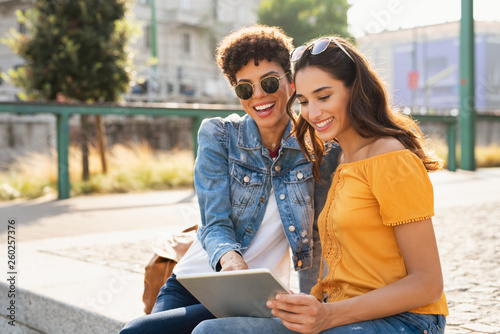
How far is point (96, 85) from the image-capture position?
10867 mm

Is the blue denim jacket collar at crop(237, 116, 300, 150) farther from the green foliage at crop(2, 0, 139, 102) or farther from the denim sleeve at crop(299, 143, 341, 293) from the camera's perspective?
the green foliage at crop(2, 0, 139, 102)

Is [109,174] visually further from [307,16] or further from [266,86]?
[307,16]

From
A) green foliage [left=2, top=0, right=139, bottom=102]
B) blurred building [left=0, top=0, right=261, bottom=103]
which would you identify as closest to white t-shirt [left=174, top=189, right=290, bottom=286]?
green foliage [left=2, top=0, right=139, bottom=102]

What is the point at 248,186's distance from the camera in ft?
7.79

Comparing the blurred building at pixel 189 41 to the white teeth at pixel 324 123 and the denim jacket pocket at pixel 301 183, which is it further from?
the white teeth at pixel 324 123

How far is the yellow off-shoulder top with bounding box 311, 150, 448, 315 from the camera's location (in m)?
1.66

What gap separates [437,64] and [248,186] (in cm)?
4927

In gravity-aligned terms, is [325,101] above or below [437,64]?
below

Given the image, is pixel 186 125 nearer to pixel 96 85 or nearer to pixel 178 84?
pixel 178 84

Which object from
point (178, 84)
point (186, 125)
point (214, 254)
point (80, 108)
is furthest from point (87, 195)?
point (178, 84)

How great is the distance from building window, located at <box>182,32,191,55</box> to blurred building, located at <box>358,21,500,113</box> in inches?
676

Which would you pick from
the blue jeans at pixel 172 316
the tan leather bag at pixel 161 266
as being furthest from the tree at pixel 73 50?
the blue jeans at pixel 172 316

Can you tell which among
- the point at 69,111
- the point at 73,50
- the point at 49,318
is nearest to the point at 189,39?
the point at 73,50

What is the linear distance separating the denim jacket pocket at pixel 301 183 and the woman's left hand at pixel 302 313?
74 cm
